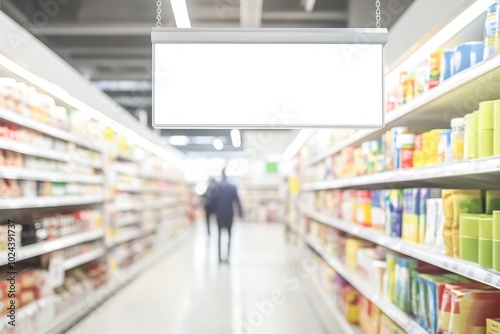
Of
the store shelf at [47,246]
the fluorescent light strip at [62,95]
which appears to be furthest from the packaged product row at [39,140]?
the store shelf at [47,246]

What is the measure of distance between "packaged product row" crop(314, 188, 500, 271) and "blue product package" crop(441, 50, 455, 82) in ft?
1.90

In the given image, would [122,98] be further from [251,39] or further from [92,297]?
[251,39]

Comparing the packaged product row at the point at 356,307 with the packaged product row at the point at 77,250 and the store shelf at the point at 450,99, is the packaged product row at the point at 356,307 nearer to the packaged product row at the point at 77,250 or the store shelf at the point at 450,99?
the store shelf at the point at 450,99

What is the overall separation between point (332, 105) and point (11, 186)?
2611 mm

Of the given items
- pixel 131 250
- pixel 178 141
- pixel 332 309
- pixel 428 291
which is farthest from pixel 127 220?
pixel 178 141

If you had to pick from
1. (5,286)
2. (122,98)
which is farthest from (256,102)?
(122,98)

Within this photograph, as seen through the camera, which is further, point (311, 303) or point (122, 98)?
point (122, 98)

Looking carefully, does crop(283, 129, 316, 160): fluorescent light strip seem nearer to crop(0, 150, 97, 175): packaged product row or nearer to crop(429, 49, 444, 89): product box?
crop(0, 150, 97, 175): packaged product row

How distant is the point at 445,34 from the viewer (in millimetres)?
2535

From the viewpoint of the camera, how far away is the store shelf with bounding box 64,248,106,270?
5.01 m

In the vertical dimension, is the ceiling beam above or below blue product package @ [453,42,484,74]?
above

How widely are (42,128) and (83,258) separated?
1.77 meters

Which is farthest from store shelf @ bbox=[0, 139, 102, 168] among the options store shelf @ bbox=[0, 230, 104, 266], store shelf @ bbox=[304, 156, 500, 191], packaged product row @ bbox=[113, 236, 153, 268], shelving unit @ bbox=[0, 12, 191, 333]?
store shelf @ bbox=[304, 156, 500, 191]

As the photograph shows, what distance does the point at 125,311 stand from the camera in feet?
18.3
